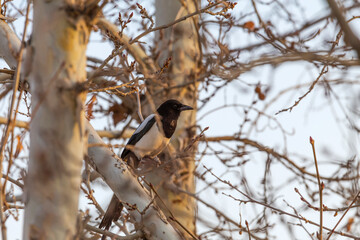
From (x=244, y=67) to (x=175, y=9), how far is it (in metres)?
4.17

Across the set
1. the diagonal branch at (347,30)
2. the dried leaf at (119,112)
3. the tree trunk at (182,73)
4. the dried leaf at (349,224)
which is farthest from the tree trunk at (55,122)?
the dried leaf at (119,112)

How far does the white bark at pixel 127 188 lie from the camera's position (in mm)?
3185

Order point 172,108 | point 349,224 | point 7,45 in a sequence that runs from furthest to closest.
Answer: point 172,108, point 349,224, point 7,45

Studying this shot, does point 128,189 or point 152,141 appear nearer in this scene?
point 128,189

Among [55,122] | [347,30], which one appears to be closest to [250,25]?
[55,122]

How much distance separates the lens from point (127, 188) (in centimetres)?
329

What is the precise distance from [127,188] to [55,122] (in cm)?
139

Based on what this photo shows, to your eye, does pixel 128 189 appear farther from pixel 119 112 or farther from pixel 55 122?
pixel 119 112

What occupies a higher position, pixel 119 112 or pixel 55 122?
pixel 119 112

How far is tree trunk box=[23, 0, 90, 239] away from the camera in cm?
192

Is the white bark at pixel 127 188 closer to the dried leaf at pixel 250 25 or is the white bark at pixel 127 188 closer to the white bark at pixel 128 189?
the white bark at pixel 128 189

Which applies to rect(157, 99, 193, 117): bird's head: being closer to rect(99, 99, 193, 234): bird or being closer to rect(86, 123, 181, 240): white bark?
rect(99, 99, 193, 234): bird

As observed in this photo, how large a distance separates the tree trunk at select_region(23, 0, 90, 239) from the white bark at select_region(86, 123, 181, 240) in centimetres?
124

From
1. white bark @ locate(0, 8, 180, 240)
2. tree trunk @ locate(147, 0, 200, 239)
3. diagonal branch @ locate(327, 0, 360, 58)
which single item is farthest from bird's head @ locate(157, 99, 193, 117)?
diagonal branch @ locate(327, 0, 360, 58)
